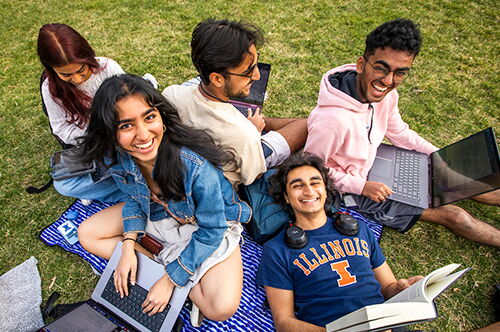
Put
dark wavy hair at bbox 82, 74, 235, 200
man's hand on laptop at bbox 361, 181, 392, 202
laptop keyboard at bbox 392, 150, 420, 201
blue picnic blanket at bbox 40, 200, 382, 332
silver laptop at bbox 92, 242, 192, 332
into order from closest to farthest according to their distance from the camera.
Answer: dark wavy hair at bbox 82, 74, 235, 200 → silver laptop at bbox 92, 242, 192, 332 → blue picnic blanket at bbox 40, 200, 382, 332 → man's hand on laptop at bbox 361, 181, 392, 202 → laptop keyboard at bbox 392, 150, 420, 201

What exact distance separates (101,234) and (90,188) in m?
0.57

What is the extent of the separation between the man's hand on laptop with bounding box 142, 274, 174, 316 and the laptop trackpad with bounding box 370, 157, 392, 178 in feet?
6.73

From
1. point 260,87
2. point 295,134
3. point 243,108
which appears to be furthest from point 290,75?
point 295,134

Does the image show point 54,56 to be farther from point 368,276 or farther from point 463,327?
point 463,327

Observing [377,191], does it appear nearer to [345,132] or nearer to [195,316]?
[345,132]

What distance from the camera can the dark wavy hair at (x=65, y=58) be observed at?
8.31ft

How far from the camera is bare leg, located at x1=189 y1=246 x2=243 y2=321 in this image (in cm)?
223

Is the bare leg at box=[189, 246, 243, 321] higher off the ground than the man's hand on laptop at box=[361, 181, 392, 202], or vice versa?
the man's hand on laptop at box=[361, 181, 392, 202]


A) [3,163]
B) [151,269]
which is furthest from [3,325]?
[3,163]

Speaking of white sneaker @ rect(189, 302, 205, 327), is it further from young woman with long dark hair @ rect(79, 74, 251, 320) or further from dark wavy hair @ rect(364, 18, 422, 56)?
dark wavy hair @ rect(364, 18, 422, 56)

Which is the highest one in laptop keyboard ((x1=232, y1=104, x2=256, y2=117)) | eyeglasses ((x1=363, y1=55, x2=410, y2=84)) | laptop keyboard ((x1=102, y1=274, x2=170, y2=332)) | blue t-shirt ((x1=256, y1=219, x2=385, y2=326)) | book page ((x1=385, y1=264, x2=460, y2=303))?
eyeglasses ((x1=363, y1=55, x2=410, y2=84))

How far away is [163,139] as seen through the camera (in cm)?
206

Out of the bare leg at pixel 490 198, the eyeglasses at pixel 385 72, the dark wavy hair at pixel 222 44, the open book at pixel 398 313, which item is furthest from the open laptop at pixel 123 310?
the bare leg at pixel 490 198

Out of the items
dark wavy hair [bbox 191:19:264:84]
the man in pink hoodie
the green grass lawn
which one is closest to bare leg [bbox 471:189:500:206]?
the man in pink hoodie
